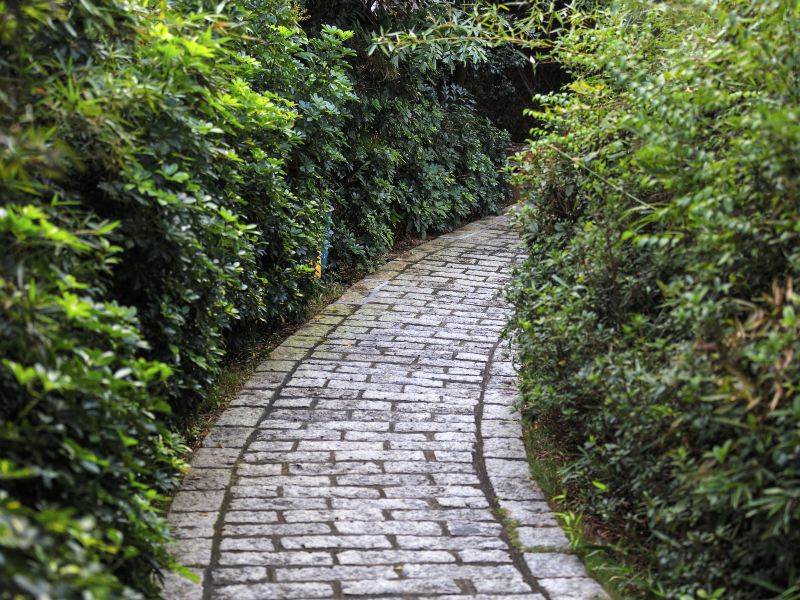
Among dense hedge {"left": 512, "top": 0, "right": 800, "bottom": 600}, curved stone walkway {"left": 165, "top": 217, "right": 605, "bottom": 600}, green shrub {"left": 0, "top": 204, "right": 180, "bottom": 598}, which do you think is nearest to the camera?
green shrub {"left": 0, "top": 204, "right": 180, "bottom": 598}

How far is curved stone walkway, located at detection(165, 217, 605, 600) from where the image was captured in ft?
12.2

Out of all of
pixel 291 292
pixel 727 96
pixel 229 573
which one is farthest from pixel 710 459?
pixel 291 292

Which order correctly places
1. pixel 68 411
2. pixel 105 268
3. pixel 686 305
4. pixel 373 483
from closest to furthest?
pixel 68 411 < pixel 105 268 < pixel 686 305 < pixel 373 483

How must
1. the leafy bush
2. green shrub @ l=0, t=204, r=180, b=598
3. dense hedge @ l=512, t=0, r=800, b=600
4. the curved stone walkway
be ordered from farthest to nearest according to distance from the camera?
the leafy bush
the curved stone walkway
dense hedge @ l=512, t=0, r=800, b=600
green shrub @ l=0, t=204, r=180, b=598

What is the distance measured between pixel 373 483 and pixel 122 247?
66.0 inches

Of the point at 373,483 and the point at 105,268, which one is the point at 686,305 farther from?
the point at 105,268

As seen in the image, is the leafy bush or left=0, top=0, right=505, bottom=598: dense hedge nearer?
left=0, top=0, right=505, bottom=598: dense hedge

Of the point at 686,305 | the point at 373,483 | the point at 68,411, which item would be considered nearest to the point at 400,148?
the point at 373,483

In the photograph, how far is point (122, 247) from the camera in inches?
154

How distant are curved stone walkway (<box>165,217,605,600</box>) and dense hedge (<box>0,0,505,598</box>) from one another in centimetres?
35

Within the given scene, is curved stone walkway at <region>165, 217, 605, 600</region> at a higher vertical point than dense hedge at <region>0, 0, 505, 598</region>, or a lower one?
lower

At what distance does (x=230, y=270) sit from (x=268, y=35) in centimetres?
280

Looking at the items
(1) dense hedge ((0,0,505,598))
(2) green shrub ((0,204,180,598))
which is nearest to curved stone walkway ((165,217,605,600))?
(1) dense hedge ((0,0,505,598))

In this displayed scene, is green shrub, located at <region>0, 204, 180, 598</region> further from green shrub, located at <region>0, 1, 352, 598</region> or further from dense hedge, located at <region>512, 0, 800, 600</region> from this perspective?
dense hedge, located at <region>512, 0, 800, 600</region>
